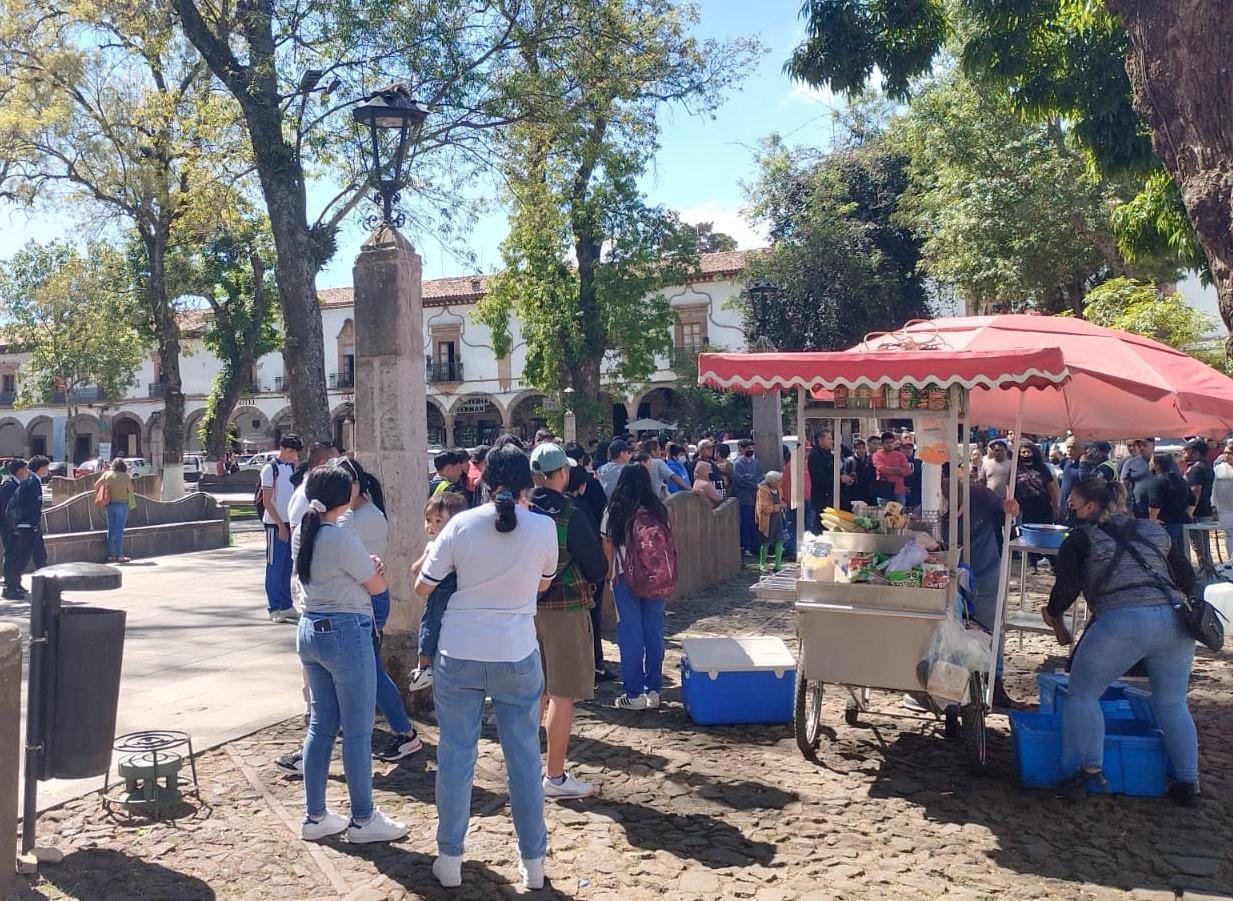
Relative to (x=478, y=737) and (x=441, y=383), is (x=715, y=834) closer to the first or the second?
(x=478, y=737)

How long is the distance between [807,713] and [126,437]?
181ft

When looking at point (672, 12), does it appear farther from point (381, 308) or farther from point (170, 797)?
point (170, 797)

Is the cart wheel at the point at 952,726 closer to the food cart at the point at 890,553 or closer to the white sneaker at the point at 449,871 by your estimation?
the food cart at the point at 890,553

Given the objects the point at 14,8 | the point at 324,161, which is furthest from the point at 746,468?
the point at 14,8

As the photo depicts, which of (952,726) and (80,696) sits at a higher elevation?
(80,696)

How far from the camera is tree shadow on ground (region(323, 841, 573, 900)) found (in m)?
3.82

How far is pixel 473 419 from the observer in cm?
4409

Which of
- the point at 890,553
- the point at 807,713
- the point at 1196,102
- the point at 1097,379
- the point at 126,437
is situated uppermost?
the point at 1196,102

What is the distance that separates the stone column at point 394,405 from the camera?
642cm

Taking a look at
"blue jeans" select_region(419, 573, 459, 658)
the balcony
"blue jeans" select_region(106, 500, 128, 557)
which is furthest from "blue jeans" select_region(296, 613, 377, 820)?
the balcony

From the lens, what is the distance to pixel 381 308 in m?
6.49

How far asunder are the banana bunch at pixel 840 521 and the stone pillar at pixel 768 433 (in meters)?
10.6

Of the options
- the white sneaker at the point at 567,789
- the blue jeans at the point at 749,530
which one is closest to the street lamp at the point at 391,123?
the white sneaker at the point at 567,789

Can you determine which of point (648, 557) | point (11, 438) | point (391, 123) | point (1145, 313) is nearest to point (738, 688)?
point (648, 557)
